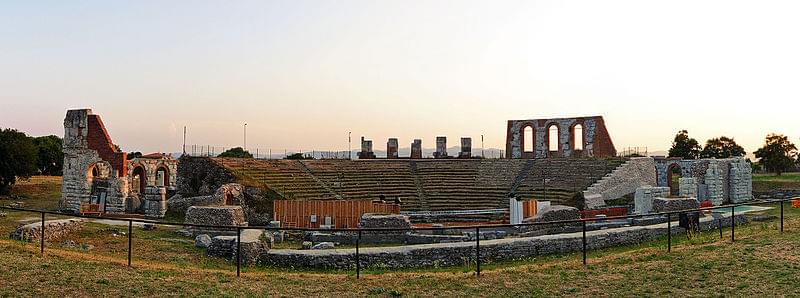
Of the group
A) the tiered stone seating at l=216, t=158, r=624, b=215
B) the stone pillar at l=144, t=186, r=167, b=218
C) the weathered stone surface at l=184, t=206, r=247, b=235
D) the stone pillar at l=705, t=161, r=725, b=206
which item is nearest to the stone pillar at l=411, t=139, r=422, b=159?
the tiered stone seating at l=216, t=158, r=624, b=215

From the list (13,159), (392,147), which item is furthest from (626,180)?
(13,159)

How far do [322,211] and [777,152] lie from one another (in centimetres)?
4668

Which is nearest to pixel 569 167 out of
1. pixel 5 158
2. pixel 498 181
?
pixel 498 181

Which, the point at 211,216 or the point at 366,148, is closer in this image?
the point at 211,216

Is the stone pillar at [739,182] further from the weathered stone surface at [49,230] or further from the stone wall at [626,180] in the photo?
the weathered stone surface at [49,230]

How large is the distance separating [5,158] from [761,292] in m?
45.2

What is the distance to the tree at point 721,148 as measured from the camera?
56.2 m

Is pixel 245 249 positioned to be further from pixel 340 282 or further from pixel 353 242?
pixel 353 242

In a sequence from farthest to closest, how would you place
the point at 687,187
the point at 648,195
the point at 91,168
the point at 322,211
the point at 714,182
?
1. the point at 714,182
2. the point at 91,168
3. the point at 687,187
4. the point at 648,195
5. the point at 322,211

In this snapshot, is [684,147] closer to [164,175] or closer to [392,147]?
[392,147]

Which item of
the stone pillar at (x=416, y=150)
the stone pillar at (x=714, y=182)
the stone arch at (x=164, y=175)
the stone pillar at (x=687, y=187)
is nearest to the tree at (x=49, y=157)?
the stone arch at (x=164, y=175)

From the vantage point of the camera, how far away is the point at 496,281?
1020 cm

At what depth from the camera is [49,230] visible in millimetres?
20516

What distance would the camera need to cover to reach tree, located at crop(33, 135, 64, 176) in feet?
201
